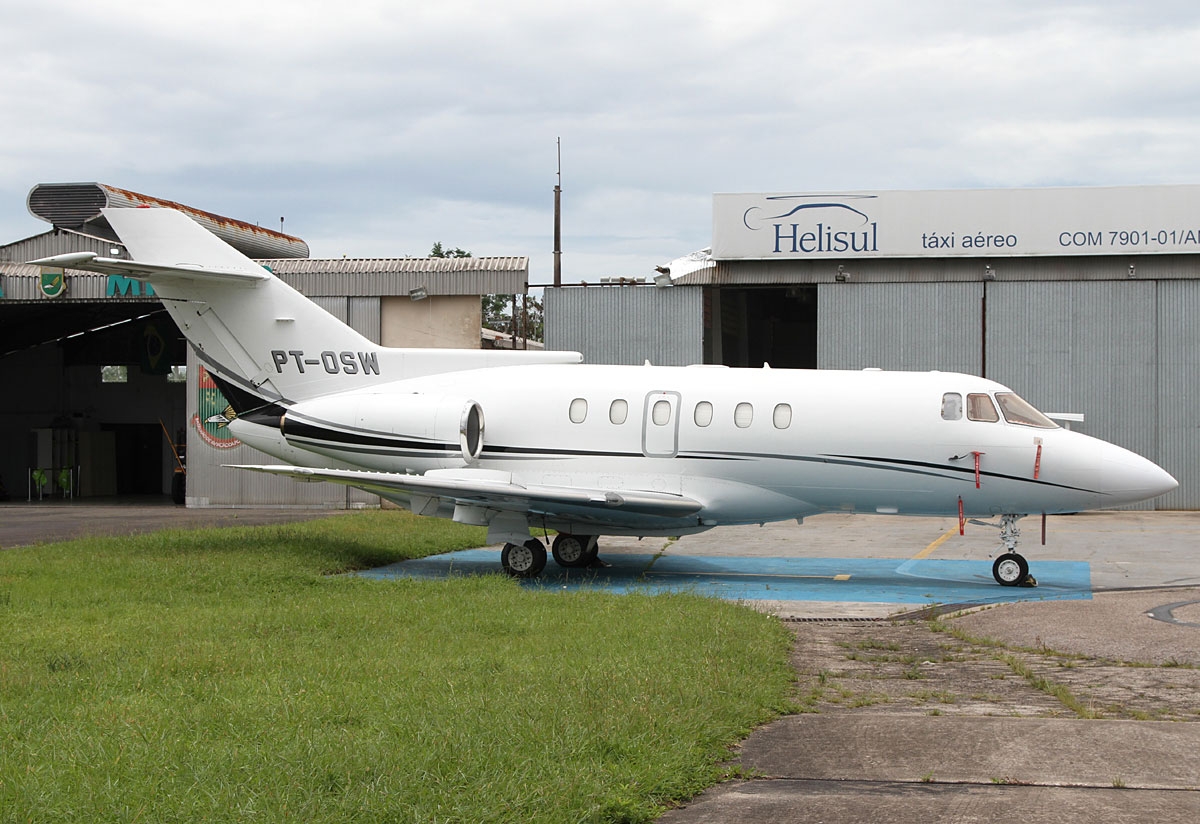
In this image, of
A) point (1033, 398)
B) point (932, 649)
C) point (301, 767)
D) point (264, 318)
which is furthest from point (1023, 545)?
point (301, 767)

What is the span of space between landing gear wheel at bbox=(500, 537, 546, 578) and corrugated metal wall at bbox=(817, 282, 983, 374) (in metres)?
14.7

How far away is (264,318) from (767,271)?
15.3m

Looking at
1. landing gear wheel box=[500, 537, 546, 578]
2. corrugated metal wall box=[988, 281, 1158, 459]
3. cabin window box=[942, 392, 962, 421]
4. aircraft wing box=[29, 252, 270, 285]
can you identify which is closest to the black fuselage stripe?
cabin window box=[942, 392, 962, 421]

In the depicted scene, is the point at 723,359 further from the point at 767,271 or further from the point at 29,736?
the point at 29,736

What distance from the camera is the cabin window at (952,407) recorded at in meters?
15.5

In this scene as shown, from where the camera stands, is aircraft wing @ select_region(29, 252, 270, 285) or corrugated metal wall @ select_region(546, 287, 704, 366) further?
corrugated metal wall @ select_region(546, 287, 704, 366)

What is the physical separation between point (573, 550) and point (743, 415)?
3.54 meters

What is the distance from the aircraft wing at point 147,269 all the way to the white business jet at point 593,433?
0.05 meters

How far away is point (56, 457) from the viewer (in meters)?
40.4

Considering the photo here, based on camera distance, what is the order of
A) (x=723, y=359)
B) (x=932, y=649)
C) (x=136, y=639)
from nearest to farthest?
(x=136, y=639) < (x=932, y=649) < (x=723, y=359)

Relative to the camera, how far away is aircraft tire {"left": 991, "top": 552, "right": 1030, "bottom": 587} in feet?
50.5

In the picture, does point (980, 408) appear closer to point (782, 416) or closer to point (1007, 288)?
point (782, 416)

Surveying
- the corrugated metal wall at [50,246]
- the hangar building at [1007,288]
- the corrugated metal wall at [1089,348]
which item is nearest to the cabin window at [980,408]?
the hangar building at [1007,288]

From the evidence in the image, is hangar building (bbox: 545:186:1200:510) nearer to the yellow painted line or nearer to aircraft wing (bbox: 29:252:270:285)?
the yellow painted line
